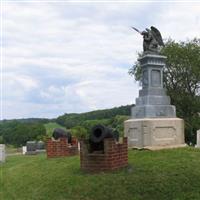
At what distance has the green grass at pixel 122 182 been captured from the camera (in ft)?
28.6

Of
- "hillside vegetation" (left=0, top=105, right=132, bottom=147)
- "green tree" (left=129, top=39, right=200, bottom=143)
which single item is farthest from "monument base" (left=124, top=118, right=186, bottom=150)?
"hillside vegetation" (left=0, top=105, right=132, bottom=147)

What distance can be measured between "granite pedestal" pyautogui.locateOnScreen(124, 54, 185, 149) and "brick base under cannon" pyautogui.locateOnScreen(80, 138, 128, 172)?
299cm

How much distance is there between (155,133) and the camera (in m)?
13.6

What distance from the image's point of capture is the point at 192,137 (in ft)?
110

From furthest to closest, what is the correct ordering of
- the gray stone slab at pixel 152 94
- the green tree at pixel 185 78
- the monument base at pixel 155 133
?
1. the green tree at pixel 185 78
2. the gray stone slab at pixel 152 94
3. the monument base at pixel 155 133

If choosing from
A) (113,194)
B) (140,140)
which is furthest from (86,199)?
(140,140)

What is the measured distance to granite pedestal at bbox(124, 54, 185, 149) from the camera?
1351cm

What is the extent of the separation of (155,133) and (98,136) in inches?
144

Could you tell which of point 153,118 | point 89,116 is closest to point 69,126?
point 89,116

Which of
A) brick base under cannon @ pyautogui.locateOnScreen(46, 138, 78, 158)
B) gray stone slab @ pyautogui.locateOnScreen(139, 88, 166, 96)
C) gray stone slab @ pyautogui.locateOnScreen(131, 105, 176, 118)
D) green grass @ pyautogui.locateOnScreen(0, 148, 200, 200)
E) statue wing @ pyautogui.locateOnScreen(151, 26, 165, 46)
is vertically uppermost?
statue wing @ pyautogui.locateOnScreen(151, 26, 165, 46)

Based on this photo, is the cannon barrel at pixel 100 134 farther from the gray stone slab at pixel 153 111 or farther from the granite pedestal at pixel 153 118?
the gray stone slab at pixel 153 111

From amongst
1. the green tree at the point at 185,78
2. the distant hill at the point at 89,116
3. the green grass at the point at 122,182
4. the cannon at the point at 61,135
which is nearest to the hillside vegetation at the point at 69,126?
the distant hill at the point at 89,116

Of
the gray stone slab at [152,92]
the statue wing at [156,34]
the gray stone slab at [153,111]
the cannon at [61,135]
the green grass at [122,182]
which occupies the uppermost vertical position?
the statue wing at [156,34]

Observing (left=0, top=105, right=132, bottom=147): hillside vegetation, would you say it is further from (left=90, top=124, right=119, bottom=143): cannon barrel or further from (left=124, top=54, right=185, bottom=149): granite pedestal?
(left=90, top=124, right=119, bottom=143): cannon barrel
